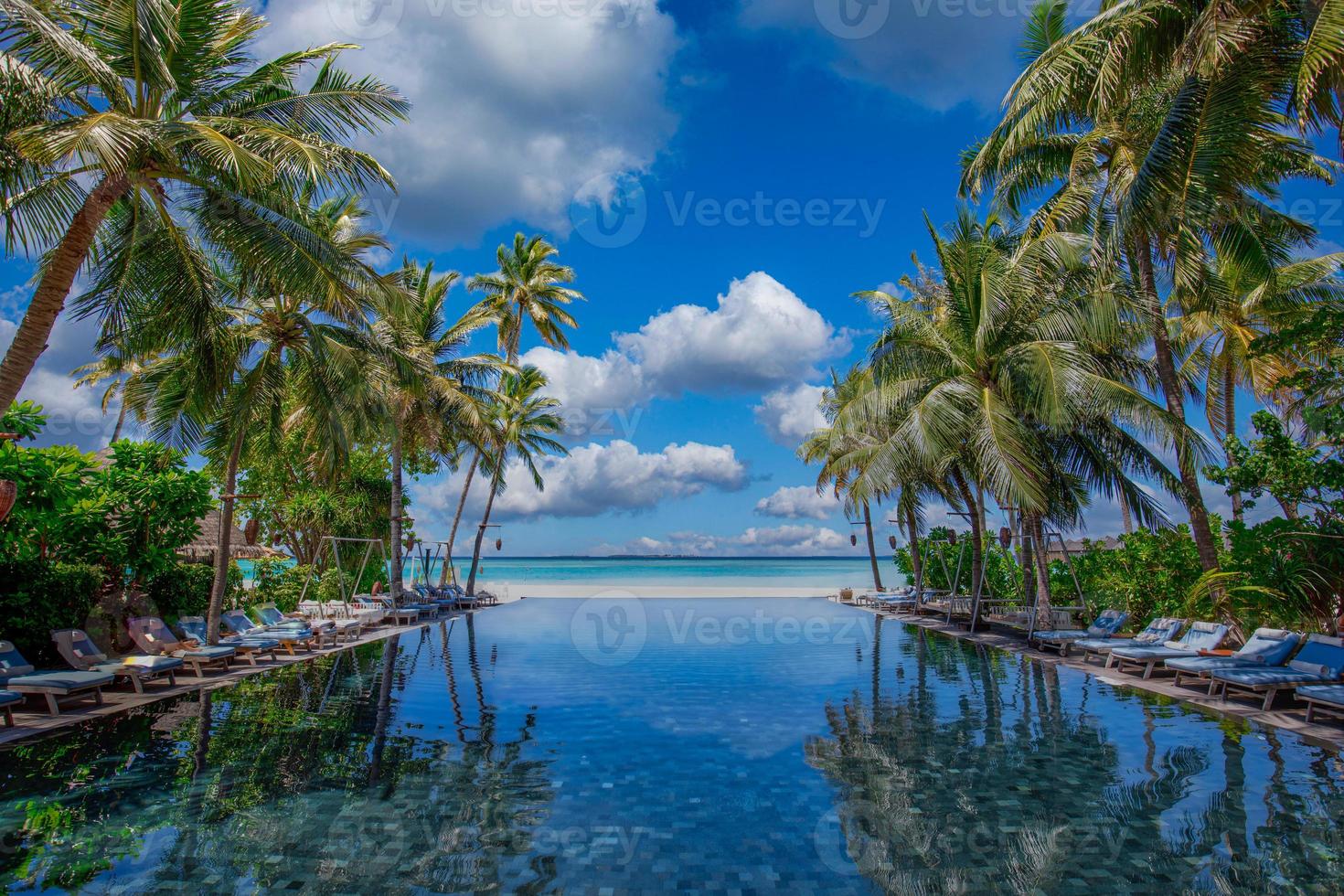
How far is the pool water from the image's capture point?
4.58 metres

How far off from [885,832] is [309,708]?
6832mm

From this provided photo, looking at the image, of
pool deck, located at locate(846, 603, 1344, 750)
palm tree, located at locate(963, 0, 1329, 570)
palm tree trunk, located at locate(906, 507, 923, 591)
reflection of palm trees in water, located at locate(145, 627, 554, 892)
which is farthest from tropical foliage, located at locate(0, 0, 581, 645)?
palm tree trunk, located at locate(906, 507, 923, 591)

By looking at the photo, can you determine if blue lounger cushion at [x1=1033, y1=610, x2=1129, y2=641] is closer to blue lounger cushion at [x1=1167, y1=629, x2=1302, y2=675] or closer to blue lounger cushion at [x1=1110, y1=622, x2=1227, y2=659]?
blue lounger cushion at [x1=1110, y1=622, x2=1227, y2=659]

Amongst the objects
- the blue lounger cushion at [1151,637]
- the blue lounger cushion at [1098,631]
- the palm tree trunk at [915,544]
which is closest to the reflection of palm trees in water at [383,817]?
the blue lounger cushion at [1151,637]

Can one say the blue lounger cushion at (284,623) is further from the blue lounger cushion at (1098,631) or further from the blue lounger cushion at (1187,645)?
the blue lounger cushion at (1187,645)

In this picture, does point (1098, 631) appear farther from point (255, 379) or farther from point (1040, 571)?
point (255, 379)

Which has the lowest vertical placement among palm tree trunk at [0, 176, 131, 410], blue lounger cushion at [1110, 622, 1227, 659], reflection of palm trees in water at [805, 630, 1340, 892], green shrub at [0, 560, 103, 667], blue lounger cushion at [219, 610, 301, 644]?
reflection of palm trees in water at [805, 630, 1340, 892]

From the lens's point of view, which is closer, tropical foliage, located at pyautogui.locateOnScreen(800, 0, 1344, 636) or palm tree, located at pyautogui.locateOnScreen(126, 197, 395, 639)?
tropical foliage, located at pyautogui.locateOnScreen(800, 0, 1344, 636)

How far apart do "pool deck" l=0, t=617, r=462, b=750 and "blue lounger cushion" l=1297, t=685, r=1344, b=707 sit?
12599 mm

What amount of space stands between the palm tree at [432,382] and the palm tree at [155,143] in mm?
11038

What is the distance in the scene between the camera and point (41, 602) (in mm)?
Answer: 10039

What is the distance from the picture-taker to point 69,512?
10789mm

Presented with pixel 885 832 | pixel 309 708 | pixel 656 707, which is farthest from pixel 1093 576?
pixel 309 708

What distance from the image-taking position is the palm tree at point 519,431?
27.7 metres
